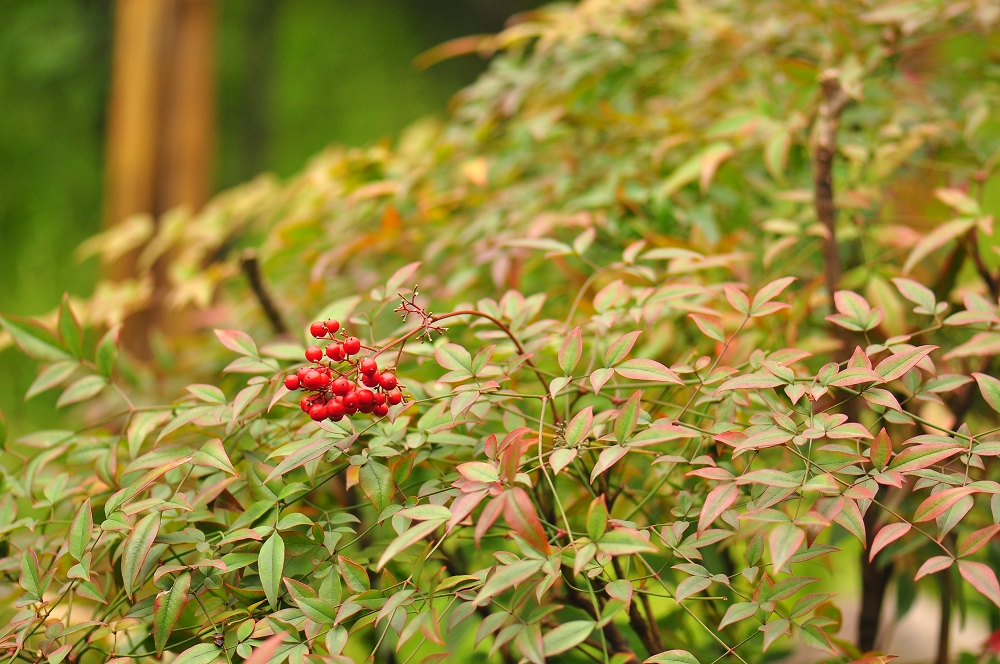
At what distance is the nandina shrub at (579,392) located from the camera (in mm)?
448

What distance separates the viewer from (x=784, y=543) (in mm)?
405

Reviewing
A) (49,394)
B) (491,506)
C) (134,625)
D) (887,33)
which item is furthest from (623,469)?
(49,394)

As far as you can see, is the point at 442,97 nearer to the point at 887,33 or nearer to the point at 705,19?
the point at 705,19

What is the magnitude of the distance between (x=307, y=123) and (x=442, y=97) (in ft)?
1.77

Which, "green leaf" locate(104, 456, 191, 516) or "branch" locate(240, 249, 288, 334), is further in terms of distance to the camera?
"branch" locate(240, 249, 288, 334)

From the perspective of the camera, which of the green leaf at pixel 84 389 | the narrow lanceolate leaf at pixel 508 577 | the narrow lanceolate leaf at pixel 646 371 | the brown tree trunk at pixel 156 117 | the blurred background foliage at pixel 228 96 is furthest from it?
the blurred background foliage at pixel 228 96

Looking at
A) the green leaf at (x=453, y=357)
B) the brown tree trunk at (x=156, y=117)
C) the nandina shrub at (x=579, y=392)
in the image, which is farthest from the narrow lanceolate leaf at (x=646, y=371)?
the brown tree trunk at (x=156, y=117)

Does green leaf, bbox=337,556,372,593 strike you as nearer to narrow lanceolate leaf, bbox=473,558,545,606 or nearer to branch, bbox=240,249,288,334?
narrow lanceolate leaf, bbox=473,558,545,606

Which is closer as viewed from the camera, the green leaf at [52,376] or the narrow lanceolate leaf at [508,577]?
the narrow lanceolate leaf at [508,577]

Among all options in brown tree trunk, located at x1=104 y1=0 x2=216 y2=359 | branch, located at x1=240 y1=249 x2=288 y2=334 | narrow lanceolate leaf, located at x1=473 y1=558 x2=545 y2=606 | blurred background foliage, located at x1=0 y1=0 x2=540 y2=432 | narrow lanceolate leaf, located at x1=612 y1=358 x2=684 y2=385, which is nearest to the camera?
narrow lanceolate leaf, located at x1=473 y1=558 x2=545 y2=606

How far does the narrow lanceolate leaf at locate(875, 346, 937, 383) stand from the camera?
0.47 meters

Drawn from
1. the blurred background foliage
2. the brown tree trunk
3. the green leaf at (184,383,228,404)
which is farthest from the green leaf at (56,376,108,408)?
the blurred background foliage

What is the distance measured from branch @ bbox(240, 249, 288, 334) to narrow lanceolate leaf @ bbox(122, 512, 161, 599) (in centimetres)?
48

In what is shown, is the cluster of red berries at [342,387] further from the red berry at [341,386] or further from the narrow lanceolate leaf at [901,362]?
the narrow lanceolate leaf at [901,362]
